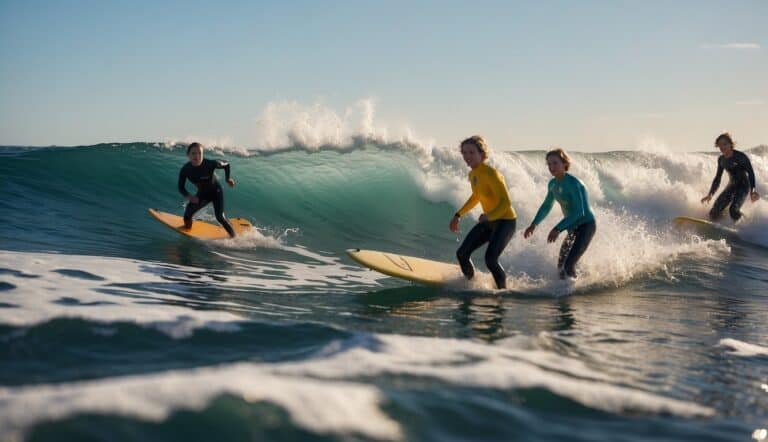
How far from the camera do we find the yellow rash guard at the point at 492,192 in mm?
6641

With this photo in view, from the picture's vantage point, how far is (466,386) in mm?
3271

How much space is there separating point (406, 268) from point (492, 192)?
138cm

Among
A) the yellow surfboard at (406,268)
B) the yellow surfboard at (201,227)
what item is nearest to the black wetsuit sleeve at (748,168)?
the yellow surfboard at (406,268)

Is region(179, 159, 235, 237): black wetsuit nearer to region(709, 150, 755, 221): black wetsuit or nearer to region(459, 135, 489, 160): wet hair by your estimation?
region(459, 135, 489, 160): wet hair

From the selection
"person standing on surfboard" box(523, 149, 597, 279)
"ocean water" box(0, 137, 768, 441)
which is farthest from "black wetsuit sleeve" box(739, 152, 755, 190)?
"person standing on surfboard" box(523, 149, 597, 279)

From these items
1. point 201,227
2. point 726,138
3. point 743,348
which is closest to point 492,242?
point 743,348

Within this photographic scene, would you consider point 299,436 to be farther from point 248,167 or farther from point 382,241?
point 248,167

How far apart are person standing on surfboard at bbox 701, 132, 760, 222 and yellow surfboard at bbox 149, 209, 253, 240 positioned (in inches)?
338

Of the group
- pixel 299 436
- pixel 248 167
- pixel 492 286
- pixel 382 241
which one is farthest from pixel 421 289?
pixel 248 167

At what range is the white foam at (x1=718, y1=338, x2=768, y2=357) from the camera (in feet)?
15.0

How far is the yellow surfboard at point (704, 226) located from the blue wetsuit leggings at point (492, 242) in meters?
8.08

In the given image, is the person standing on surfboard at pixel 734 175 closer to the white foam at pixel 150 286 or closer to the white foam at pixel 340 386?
the white foam at pixel 150 286

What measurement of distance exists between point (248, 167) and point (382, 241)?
6501mm

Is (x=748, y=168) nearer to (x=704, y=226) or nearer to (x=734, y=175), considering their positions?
(x=734, y=175)
